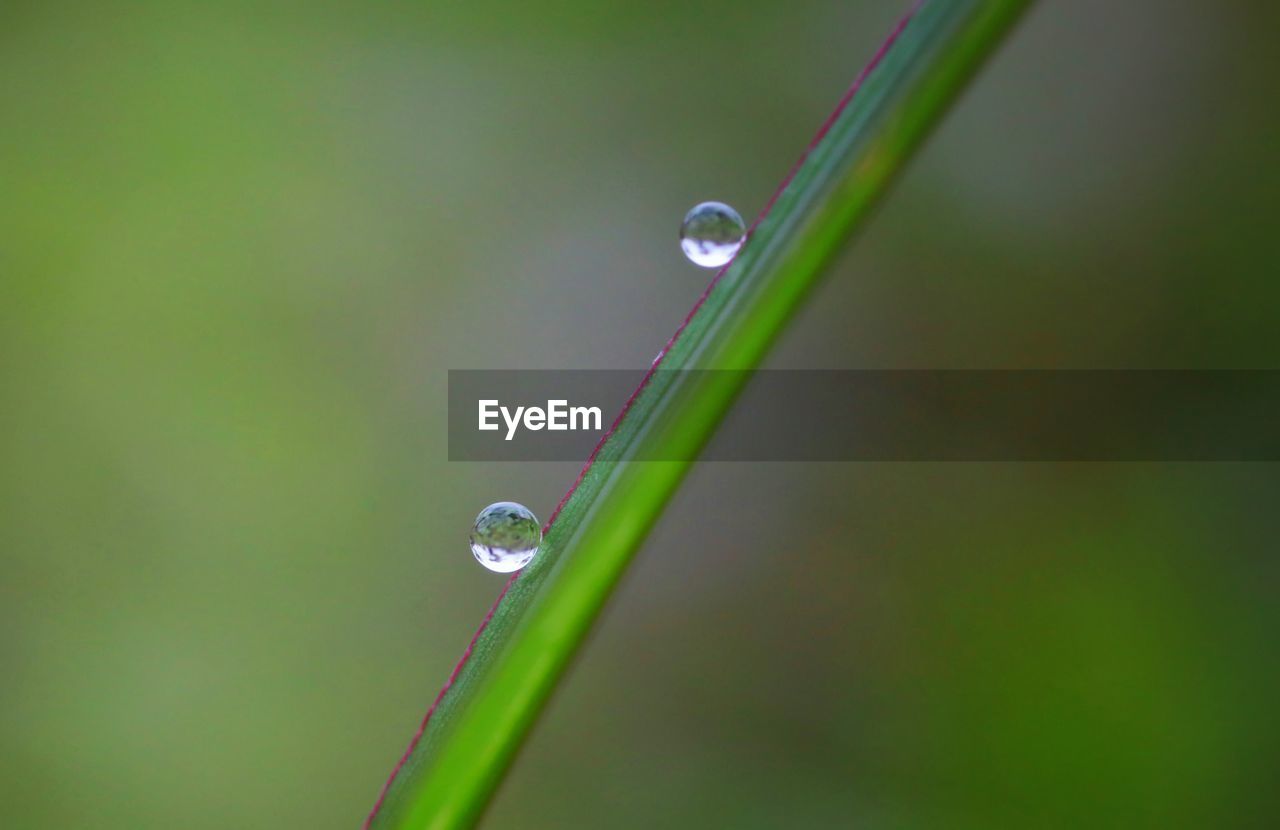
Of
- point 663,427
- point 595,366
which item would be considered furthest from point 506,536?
point 595,366

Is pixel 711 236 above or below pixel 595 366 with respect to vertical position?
below

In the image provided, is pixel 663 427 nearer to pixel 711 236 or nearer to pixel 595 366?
pixel 711 236

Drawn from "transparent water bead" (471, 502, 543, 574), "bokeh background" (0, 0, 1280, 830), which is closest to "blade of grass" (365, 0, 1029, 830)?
"transparent water bead" (471, 502, 543, 574)

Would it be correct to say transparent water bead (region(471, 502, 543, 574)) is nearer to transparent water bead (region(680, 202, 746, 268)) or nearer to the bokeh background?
transparent water bead (region(680, 202, 746, 268))

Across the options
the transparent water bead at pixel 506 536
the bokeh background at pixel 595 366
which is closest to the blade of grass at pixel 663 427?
the transparent water bead at pixel 506 536

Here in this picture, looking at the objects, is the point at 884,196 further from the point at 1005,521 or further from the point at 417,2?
the point at 417,2

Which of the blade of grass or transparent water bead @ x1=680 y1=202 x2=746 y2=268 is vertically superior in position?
transparent water bead @ x1=680 y1=202 x2=746 y2=268
